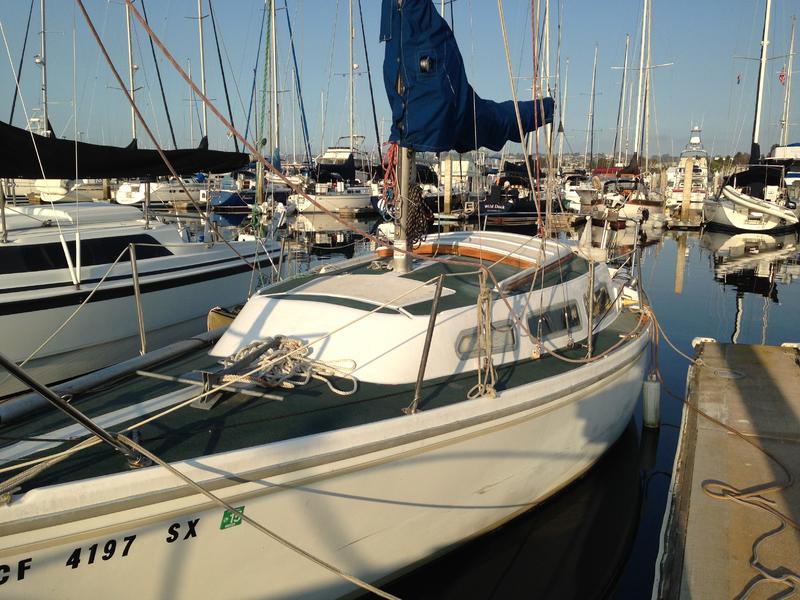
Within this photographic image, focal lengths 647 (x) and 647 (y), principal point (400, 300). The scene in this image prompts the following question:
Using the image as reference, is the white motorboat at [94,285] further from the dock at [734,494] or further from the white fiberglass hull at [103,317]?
the dock at [734,494]

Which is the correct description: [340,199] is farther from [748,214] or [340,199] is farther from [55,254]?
[55,254]

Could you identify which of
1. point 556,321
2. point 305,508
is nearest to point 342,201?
point 556,321

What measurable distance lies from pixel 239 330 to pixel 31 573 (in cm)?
310

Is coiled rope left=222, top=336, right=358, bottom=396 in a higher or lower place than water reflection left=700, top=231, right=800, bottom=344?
higher

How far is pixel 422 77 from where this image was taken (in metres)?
6.77

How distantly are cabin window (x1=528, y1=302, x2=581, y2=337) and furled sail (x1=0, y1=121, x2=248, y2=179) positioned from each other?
6436mm

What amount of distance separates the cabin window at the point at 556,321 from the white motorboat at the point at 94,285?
13.2ft

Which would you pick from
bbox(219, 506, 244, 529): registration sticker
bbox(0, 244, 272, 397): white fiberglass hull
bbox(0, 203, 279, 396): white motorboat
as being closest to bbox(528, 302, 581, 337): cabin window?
bbox(219, 506, 244, 529): registration sticker

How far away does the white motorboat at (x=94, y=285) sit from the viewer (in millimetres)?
10023

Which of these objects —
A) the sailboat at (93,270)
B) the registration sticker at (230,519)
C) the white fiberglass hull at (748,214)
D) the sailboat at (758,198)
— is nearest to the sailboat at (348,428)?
the registration sticker at (230,519)

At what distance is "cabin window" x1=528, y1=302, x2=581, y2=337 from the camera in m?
6.86

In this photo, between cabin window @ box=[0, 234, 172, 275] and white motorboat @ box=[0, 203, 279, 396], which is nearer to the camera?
white motorboat @ box=[0, 203, 279, 396]

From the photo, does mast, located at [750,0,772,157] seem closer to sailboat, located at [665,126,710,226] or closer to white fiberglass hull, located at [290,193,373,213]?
sailboat, located at [665,126,710,226]

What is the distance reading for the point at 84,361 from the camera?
10.7m
